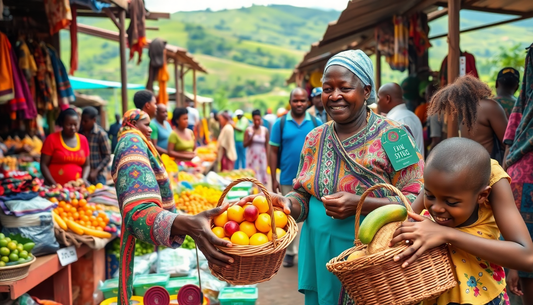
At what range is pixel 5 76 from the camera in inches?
235

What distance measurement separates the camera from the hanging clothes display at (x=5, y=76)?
5.94 meters

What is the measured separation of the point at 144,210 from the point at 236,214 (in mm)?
465

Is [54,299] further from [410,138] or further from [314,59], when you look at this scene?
[314,59]

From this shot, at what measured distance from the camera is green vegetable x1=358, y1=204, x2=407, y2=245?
1.74m


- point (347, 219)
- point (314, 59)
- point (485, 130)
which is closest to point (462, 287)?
point (347, 219)

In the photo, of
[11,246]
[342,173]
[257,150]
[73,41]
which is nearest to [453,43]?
[342,173]

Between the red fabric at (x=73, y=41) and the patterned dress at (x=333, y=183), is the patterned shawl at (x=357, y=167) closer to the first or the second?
the patterned dress at (x=333, y=183)

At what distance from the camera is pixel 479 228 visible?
1.79 meters

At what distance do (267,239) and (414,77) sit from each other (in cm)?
636

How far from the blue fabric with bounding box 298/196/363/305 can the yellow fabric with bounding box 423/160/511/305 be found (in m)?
0.68

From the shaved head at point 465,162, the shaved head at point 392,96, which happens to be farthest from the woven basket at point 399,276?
the shaved head at point 392,96

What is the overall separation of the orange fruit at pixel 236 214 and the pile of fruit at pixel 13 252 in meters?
2.35

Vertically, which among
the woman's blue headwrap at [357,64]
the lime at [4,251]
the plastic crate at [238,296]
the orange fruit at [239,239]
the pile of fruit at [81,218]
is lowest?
the plastic crate at [238,296]

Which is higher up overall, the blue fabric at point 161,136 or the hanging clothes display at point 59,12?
the hanging clothes display at point 59,12
